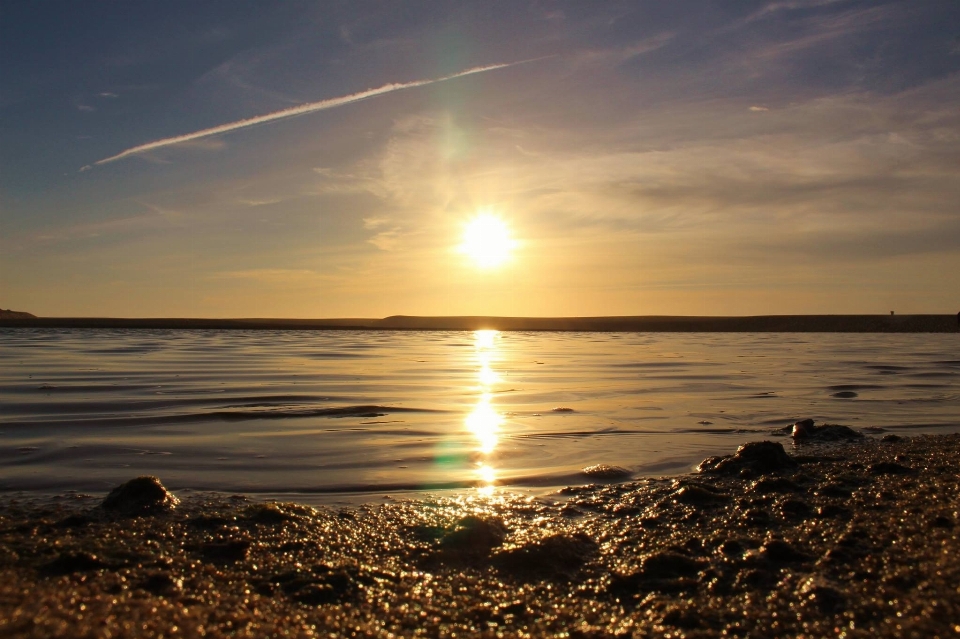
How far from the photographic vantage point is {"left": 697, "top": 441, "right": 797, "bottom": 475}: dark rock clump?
6.21 m

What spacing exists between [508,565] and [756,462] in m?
3.20

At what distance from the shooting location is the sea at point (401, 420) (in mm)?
6453

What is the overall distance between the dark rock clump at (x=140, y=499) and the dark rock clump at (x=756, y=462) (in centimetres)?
445

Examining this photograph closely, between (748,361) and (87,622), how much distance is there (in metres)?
21.5

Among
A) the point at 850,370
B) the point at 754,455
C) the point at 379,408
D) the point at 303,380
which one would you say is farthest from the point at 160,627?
the point at 850,370

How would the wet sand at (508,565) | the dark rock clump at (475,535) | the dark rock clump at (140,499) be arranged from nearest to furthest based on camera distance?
the wet sand at (508,565) → the dark rock clump at (475,535) → the dark rock clump at (140,499)

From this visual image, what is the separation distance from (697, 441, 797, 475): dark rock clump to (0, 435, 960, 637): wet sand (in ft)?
1.80

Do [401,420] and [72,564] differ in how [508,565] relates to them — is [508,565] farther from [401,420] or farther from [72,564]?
[401,420]

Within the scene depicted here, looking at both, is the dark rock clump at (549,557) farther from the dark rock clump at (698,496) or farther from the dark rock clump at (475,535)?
the dark rock clump at (698,496)

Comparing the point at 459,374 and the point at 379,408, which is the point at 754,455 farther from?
the point at 459,374

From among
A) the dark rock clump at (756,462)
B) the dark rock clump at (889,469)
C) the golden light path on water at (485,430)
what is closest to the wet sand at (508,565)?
the dark rock clump at (889,469)

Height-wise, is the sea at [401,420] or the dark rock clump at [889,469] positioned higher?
the dark rock clump at [889,469]

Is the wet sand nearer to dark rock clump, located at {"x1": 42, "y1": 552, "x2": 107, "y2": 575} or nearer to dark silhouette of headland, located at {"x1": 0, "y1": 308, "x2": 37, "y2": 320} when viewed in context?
dark rock clump, located at {"x1": 42, "y1": 552, "x2": 107, "y2": 575}

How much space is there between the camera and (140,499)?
16.3ft
